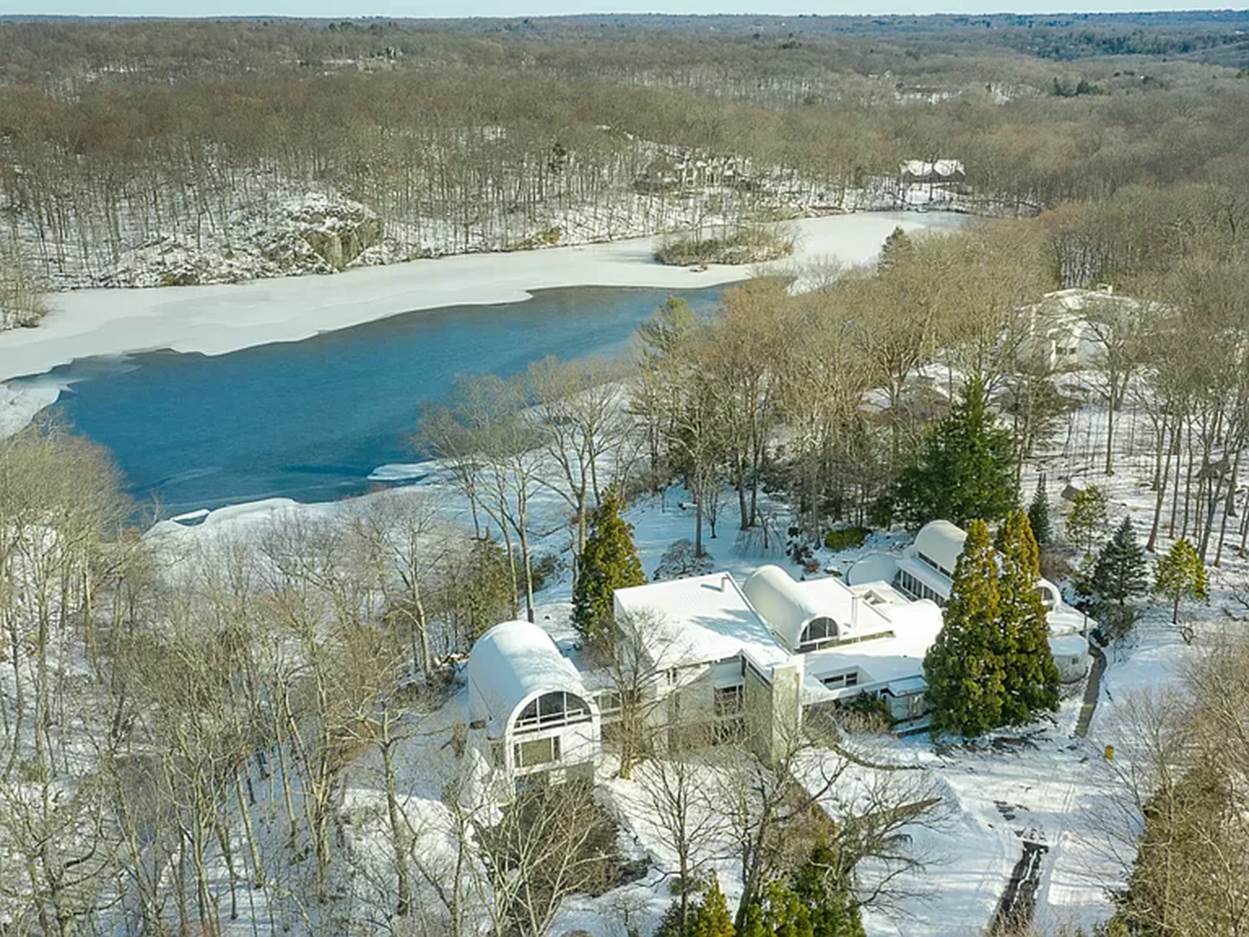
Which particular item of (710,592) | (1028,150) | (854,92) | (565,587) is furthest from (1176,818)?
(854,92)

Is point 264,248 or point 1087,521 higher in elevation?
point 264,248

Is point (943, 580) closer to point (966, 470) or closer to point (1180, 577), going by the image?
point (966, 470)

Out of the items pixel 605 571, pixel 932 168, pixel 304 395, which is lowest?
pixel 304 395

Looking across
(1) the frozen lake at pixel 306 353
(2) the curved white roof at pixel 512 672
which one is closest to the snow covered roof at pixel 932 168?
(1) the frozen lake at pixel 306 353

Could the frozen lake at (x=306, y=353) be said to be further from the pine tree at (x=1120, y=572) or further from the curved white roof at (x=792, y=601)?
the pine tree at (x=1120, y=572)

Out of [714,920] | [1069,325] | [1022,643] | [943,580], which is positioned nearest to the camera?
[714,920]

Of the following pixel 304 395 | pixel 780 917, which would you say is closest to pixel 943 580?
pixel 780 917

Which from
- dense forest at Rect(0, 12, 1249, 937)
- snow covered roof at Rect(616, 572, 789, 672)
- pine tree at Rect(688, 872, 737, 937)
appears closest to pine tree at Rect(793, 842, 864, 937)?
dense forest at Rect(0, 12, 1249, 937)
